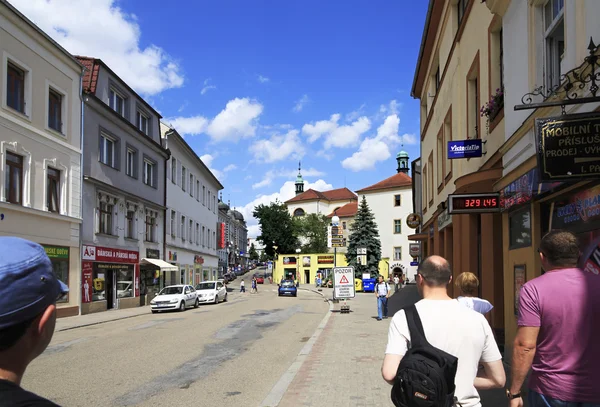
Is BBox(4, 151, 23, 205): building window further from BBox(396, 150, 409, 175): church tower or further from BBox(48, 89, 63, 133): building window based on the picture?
BBox(396, 150, 409, 175): church tower

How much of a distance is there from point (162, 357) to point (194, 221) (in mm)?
36737

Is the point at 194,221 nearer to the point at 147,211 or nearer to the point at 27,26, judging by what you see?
the point at 147,211

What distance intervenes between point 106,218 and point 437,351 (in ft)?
90.3

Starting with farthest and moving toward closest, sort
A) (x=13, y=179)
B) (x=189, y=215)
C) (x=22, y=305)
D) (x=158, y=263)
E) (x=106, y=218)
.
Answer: (x=189, y=215) → (x=158, y=263) → (x=106, y=218) → (x=13, y=179) → (x=22, y=305)

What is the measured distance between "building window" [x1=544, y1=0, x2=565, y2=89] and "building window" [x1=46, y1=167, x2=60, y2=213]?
20267 millimetres

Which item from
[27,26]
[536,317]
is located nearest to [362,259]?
[27,26]

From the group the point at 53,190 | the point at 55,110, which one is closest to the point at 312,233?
the point at 53,190

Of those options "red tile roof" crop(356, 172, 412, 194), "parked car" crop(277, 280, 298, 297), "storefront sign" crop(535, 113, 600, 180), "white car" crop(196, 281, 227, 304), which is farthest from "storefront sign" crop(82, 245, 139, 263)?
"red tile roof" crop(356, 172, 412, 194)

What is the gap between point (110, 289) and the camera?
28344 millimetres

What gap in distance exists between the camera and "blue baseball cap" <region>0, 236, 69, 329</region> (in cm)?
143

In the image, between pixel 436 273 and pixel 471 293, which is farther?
pixel 471 293

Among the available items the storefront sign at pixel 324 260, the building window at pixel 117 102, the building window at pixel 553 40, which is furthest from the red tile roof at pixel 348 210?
the building window at pixel 553 40

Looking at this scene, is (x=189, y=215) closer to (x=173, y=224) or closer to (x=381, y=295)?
(x=173, y=224)

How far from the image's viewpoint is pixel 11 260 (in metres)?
1.45
